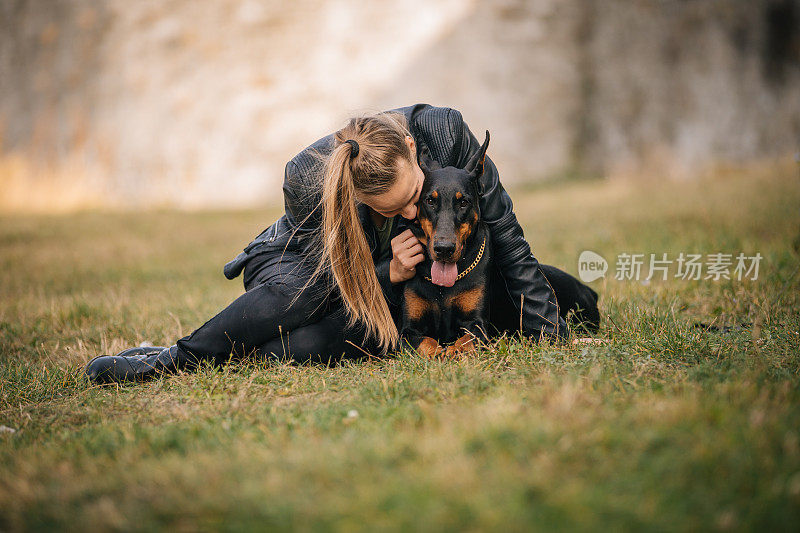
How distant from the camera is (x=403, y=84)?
886 centimetres

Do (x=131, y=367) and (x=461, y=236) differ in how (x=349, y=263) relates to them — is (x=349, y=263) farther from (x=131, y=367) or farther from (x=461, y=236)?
(x=131, y=367)

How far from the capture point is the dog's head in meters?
2.28

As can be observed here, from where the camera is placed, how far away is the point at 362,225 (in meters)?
2.59

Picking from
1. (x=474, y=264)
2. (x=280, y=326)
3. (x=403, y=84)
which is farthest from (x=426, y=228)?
(x=403, y=84)

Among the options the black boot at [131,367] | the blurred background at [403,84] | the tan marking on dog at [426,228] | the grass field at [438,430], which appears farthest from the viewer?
the blurred background at [403,84]

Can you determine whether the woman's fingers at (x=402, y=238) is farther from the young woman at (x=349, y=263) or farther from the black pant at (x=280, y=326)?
the black pant at (x=280, y=326)

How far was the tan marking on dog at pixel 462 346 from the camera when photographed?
240cm

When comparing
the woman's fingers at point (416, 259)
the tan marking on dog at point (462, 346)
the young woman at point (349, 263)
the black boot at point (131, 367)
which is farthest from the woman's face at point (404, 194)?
the black boot at point (131, 367)

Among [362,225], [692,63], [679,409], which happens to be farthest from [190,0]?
[679,409]

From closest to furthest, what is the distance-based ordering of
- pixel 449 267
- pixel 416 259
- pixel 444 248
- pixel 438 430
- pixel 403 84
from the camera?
pixel 438 430 → pixel 444 248 → pixel 449 267 → pixel 416 259 → pixel 403 84

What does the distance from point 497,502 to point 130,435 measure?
3.59 feet

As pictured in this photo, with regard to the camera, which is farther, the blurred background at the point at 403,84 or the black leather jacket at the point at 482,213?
the blurred background at the point at 403,84

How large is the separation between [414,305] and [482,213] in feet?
1.51

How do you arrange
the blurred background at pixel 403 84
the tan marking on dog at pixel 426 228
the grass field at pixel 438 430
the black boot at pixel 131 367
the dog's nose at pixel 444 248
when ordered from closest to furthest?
the grass field at pixel 438 430 < the dog's nose at pixel 444 248 < the tan marking on dog at pixel 426 228 < the black boot at pixel 131 367 < the blurred background at pixel 403 84
